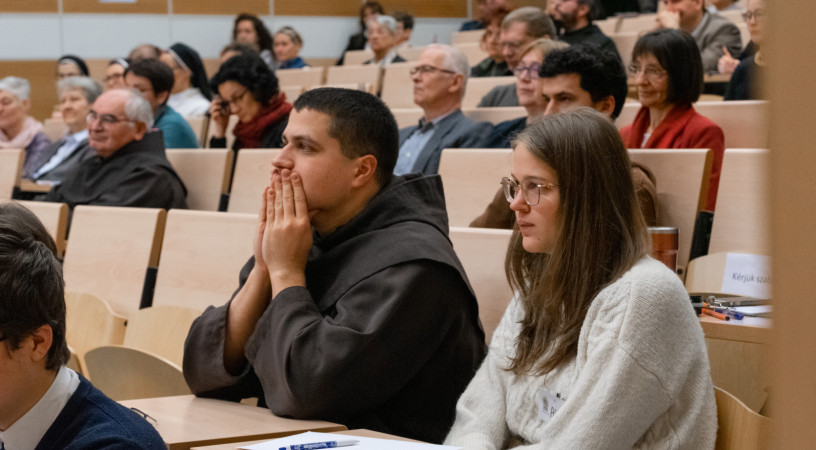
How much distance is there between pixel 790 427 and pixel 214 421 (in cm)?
155

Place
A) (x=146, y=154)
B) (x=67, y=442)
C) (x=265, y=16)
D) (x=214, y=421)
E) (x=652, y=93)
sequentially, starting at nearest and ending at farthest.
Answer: (x=67, y=442), (x=214, y=421), (x=652, y=93), (x=146, y=154), (x=265, y=16)

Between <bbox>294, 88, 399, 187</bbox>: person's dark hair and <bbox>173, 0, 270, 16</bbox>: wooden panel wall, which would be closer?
<bbox>294, 88, 399, 187</bbox>: person's dark hair

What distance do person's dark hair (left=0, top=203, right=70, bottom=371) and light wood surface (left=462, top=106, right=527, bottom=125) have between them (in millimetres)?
2778

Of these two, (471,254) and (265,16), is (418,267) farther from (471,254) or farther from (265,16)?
(265,16)

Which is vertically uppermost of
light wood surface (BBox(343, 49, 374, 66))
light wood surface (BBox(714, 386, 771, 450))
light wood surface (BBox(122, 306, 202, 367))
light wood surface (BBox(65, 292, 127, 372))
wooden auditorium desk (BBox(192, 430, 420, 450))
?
light wood surface (BBox(343, 49, 374, 66))

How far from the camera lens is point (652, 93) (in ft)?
10.5

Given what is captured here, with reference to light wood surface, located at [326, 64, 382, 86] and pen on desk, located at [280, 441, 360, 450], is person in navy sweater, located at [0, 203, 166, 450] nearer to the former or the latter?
pen on desk, located at [280, 441, 360, 450]

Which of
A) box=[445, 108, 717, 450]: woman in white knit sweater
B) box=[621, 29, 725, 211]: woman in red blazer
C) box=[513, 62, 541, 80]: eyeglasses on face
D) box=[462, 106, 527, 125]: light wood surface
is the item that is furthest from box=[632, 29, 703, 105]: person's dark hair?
box=[445, 108, 717, 450]: woman in white knit sweater

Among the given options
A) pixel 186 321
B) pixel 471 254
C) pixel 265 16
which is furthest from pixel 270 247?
pixel 265 16

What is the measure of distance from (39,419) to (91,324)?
5.45 feet

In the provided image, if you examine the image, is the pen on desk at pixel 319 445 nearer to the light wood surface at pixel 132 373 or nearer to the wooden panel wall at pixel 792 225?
the light wood surface at pixel 132 373

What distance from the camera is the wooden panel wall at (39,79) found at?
7.73 meters

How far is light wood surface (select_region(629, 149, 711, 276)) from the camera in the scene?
2.53 meters

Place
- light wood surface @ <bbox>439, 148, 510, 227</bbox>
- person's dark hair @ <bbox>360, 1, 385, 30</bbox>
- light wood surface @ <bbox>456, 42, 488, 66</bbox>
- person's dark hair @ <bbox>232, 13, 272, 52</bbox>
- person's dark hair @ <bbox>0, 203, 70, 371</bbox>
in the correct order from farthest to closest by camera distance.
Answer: person's dark hair @ <bbox>360, 1, 385, 30</bbox> < person's dark hair @ <bbox>232, 13, 272, 52</bbox> < light wood surface @ <bbox>456, 42, 488, 66</bbox> < light wood surface @ <bbox>439, 148, 510, 227</bbox> < person's dark hair @ <bbox>0, 203, 70, 371</bbox>
